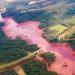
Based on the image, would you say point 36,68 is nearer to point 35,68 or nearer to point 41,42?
point 35,68

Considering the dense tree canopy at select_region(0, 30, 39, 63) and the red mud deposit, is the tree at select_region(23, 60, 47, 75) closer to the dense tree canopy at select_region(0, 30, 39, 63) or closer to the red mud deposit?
the red mud deposit

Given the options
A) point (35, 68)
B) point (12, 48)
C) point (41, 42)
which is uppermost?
point (12, 48)

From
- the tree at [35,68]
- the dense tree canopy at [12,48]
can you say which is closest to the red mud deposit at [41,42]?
the tree at [35,68]

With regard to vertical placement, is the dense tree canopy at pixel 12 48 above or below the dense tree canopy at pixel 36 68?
above

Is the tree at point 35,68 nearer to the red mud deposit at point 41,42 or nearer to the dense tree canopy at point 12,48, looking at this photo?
the red mud deposit at point 41,42

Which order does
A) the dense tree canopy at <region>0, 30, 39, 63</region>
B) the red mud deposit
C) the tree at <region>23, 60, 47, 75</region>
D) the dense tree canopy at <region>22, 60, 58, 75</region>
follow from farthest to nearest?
the dense tree canopy at <region>0, 30, 39, 63</region>
the red mud deposit
the tree at <region>23, 60, 47, 75</region>
the dense tree canopy at <region>22, 60, 58, 75</region>

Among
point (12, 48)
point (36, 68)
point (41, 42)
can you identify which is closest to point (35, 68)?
point (36, 68)

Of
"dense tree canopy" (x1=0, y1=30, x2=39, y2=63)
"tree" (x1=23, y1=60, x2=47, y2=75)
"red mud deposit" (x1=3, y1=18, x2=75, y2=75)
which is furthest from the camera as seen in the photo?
"dense tree canopy" (x1=0, y1=30, x2=39, y2=63)

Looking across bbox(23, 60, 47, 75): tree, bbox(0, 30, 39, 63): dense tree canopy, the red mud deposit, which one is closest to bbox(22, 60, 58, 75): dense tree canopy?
bbox(23, 60, 47, 75): tree

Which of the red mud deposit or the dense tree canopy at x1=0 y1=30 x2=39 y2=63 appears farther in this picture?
the dense tree canopy at x1=0 y1=30 x2=39 y2=63
